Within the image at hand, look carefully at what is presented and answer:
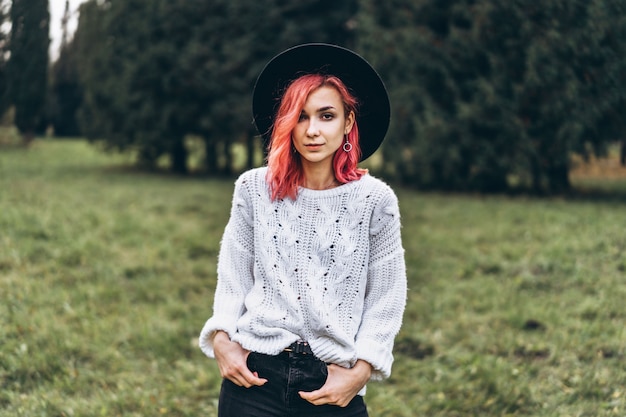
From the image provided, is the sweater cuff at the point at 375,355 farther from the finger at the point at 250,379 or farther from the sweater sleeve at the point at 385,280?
the finger at the point at 250,379

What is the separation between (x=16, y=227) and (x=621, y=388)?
629cm

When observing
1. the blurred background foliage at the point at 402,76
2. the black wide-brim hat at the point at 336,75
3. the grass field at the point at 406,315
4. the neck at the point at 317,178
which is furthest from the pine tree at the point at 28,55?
the neck at the point at 317,178

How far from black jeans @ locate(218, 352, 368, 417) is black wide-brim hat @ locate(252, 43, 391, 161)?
0.76m

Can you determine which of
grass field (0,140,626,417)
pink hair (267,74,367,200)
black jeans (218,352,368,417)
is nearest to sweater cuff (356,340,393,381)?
black jeans (218,352,368,417)

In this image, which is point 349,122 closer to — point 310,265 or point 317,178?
point 317,178

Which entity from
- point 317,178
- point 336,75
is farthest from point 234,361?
point 336,75

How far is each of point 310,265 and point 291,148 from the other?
1.33ft

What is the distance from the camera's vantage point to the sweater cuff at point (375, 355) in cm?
207

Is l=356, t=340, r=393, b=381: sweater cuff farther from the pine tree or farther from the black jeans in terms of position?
the pine tree

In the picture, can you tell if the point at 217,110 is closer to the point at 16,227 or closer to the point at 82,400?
the point at 16,227

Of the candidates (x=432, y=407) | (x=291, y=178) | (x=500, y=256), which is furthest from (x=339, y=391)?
(x=500, y=256)

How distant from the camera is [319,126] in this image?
7.07 ft

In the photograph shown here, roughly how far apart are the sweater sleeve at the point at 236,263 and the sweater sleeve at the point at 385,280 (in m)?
0.40

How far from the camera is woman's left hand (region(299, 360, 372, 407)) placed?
2035 millimetres
